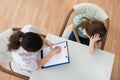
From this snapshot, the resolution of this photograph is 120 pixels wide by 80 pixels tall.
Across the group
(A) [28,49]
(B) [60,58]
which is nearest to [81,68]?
(B) [60,58]

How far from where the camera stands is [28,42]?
1666 mm

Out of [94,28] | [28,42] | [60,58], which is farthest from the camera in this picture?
[94,28]

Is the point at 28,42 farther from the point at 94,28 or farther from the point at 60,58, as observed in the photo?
the point at 94,28

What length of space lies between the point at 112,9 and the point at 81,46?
53.2 inches

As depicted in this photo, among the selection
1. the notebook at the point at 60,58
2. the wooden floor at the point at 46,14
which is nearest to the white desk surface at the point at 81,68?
the notebook at the point at 60,58

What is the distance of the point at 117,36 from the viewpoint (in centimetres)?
291

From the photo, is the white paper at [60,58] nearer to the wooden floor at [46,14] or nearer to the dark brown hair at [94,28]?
the dark brown hair at [94,28]

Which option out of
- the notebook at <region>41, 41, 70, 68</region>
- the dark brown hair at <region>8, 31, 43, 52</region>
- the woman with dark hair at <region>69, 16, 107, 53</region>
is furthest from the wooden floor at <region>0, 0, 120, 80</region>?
the dark brown hair at <region>8, 31, 43, 52</region>

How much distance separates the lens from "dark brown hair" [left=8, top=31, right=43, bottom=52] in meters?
1.67

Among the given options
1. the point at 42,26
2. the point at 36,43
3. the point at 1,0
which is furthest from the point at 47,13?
the point at 36,43

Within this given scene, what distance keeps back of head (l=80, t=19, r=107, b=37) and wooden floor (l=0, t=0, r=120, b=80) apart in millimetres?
889

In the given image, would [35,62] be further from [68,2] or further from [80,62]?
[68,2]

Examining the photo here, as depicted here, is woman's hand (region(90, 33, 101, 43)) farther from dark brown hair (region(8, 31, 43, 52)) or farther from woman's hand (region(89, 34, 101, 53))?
dark brown hair (region(8, 31, 43, 52))

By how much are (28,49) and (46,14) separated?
1.43m
